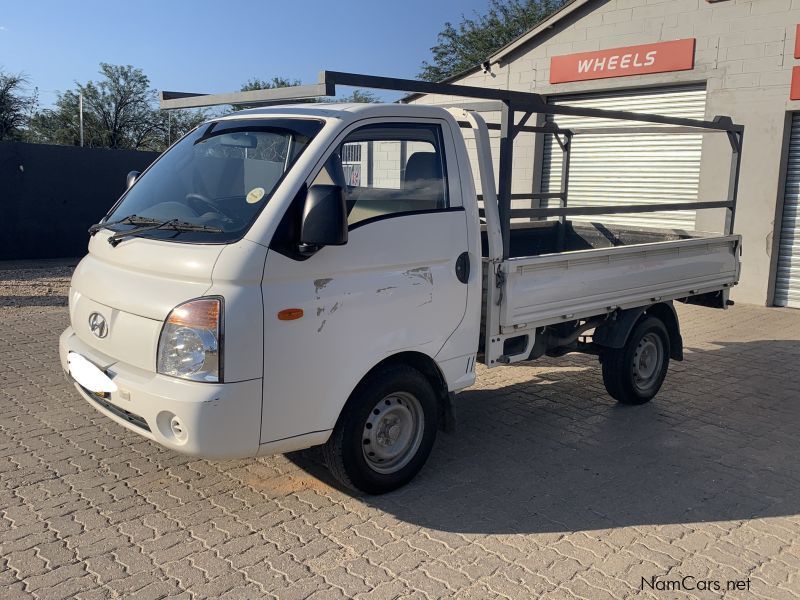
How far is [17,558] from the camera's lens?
351cm

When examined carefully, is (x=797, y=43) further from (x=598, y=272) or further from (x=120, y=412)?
(x=120, y=412)

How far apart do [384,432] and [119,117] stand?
35.9m

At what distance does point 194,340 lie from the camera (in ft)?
11.4

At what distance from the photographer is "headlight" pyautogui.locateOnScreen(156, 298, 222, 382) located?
344 cm

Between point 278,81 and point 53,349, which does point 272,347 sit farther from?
point 278,81

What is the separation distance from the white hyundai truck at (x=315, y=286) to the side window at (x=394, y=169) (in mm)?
12

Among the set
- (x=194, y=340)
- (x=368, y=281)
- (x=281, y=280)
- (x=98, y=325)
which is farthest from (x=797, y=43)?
(x=98, y=325)

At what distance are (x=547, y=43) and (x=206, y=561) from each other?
40.4ft

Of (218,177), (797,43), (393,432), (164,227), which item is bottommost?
(393,432)

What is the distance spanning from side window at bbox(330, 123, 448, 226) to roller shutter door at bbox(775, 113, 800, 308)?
27.3 ft

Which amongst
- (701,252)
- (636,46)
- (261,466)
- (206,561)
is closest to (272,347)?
(206,561)

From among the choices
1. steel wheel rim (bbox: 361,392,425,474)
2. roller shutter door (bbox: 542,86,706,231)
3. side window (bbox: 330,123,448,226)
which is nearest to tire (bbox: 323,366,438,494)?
steel wheel rim (bbox: 361,392,425,474)

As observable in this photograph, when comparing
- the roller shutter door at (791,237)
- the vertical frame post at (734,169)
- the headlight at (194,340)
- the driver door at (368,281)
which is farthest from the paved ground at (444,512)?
the roller shutter door at (791,237)

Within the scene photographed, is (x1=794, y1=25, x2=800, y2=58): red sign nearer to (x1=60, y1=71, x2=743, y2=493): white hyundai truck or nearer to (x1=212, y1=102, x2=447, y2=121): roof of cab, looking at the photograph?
(x1=60, y1=71, x2=743, y2=493): white hyundai truck
